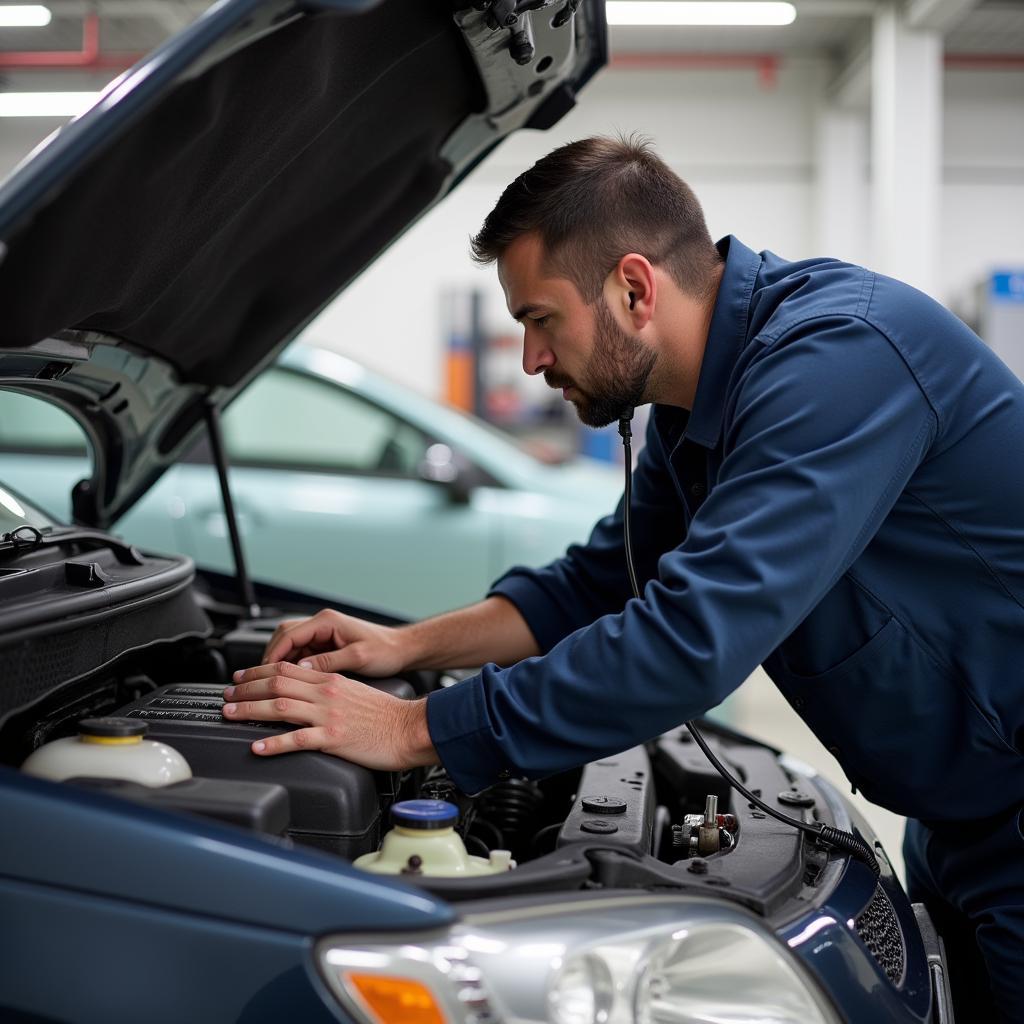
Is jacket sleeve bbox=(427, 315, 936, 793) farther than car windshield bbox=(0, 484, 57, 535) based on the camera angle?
No

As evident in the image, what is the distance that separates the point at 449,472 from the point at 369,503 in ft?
0.96

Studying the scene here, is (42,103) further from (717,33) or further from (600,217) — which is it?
(600,217)

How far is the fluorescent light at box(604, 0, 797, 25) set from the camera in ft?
25.2

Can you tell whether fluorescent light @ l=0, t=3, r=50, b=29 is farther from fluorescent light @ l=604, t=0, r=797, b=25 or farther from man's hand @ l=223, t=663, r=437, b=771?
man's hand @ l=223, t=663, r=437, b=771

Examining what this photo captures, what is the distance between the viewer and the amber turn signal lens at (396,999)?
90 centimetres

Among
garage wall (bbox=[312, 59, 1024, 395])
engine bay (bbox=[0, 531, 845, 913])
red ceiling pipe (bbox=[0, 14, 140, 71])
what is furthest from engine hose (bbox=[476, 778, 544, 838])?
garage wall (bbox=[312, 59, 1024, 395])

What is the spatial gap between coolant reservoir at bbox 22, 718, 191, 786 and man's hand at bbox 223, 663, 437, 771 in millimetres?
124

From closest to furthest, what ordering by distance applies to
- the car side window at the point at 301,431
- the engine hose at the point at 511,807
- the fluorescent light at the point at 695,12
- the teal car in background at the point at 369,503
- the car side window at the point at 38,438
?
1. the engine hose at the point at 511,807
2. the teal car in background at the point at 369,503
3. the car side window at the point at 38,438
4. the car side window at the point at 301,431
5. the fluorescent light at the point at 695,12

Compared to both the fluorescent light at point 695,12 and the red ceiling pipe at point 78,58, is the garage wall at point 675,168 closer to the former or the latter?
the fluorescent light at point 695,12

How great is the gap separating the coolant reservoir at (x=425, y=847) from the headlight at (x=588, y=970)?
0.50ft

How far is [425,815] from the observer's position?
3.71 ft

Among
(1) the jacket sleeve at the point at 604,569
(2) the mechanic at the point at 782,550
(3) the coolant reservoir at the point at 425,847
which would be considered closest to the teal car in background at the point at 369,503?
(1) the jacket sleeve at the point at 604,569

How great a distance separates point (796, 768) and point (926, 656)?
0.60 metres

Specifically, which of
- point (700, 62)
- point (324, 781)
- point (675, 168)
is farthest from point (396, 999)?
point (675, 168)
